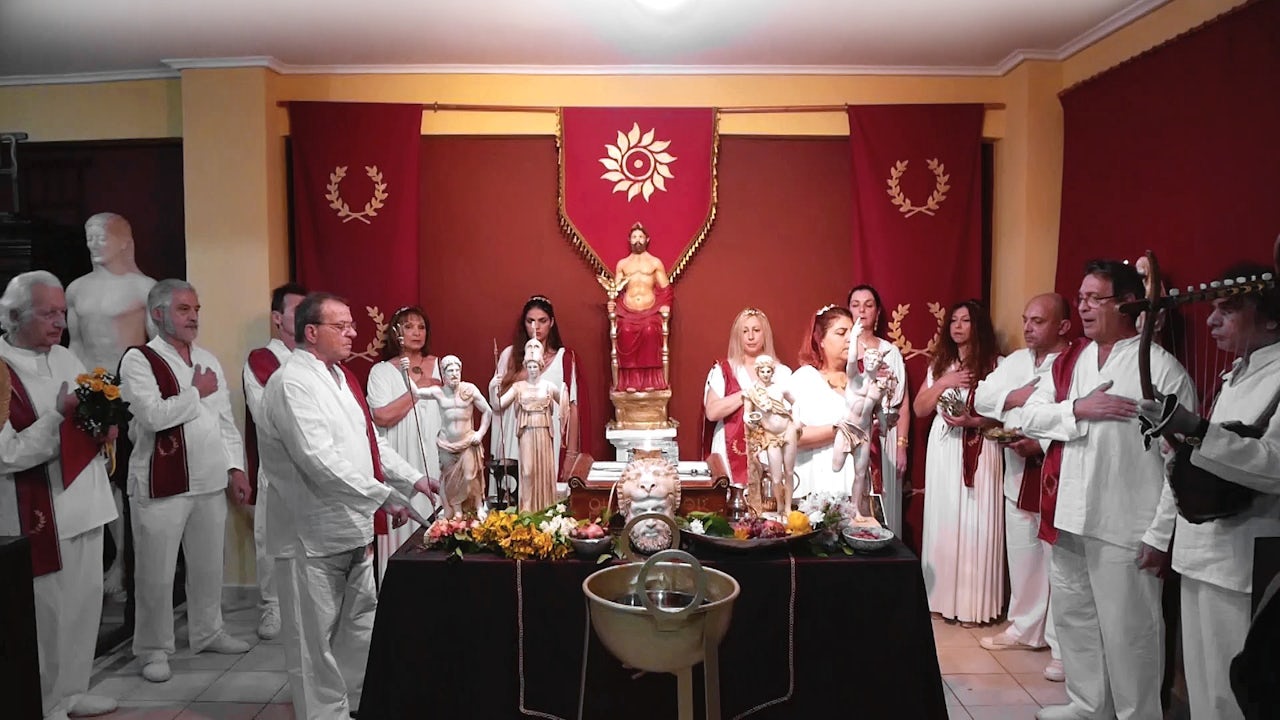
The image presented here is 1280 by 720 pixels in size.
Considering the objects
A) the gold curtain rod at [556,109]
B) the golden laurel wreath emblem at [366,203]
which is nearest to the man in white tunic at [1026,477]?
the gold curtain rod at [556,109]

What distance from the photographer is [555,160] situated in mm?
6535

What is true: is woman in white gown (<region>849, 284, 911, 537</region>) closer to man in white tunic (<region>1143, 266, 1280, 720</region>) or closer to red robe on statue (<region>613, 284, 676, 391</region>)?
red robe on statue (<region>613, 284, 676, 391</region>)

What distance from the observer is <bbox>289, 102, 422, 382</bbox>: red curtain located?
→ 6.24 metres

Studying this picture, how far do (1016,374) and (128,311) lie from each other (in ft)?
18.4

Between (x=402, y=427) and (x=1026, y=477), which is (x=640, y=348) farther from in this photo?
(x=1026, y=477)

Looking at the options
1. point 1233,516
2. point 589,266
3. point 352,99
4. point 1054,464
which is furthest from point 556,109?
point 1233,516

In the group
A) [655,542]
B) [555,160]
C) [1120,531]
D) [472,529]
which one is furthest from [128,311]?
[1120,531]

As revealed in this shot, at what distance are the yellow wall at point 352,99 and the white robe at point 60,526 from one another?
1834mm

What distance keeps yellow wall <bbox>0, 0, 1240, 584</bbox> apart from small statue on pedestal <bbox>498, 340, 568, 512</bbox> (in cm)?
243

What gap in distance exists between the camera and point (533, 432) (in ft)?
15.6

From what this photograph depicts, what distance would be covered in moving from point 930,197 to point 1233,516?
3552 mm

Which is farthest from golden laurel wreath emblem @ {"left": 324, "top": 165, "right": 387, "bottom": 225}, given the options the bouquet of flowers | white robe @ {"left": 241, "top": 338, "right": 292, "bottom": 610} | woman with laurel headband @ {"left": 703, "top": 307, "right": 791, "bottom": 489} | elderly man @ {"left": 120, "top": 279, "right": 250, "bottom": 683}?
woman with laurel headband @ {"left": 703, "top": 307, "right": 791, "bottom": 489}

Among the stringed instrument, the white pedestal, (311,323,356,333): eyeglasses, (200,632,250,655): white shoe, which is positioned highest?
(311,323,356,333): eyeglasses

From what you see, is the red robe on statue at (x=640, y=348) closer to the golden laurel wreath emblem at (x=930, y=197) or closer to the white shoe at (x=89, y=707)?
the golden laurel wreath emblem at (x=930, y=197)
